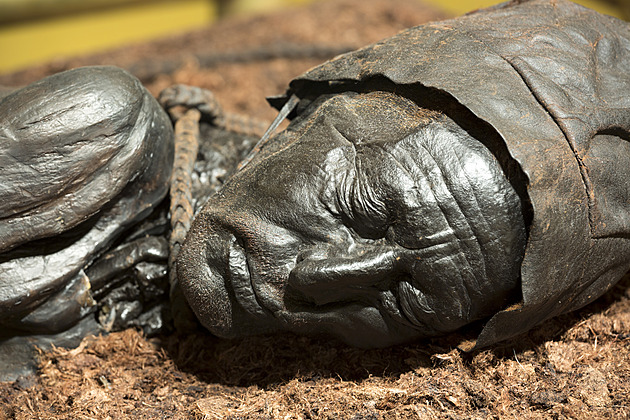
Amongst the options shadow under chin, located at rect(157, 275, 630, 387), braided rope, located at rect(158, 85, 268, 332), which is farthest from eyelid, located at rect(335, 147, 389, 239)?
braided rope, located at rect(158, 85, 268, 332)

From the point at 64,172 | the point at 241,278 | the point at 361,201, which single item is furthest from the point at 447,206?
the point at 64,172

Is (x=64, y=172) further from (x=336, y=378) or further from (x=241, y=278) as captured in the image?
(x=336, y=378)

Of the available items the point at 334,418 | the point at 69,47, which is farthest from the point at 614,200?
the point at 69,47

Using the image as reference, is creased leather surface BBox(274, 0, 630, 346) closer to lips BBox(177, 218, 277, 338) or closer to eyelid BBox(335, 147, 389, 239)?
eyelid BBox(335, 147, 389, 239)

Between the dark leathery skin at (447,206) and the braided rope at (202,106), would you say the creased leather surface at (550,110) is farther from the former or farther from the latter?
the braided rope at (202,106)

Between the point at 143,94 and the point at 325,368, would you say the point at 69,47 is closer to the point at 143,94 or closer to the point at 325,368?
the point at 143,94

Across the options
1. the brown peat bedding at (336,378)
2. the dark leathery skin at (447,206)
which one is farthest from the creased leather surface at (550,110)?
the brown peat bedding at (336,378)

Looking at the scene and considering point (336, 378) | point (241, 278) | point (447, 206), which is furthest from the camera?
point (336, 378)
